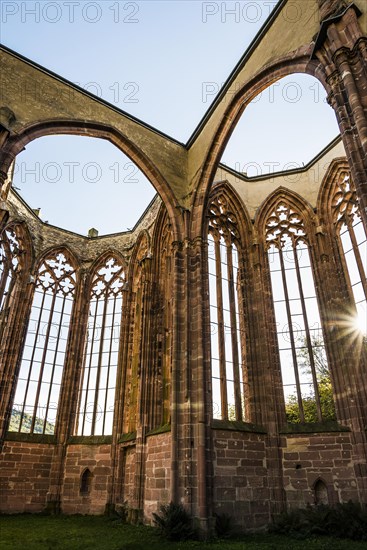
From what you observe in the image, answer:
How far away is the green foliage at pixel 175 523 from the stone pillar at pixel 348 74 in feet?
20.8

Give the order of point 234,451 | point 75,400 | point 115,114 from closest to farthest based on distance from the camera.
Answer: point 234,451 → point 115,114 → point 75,400

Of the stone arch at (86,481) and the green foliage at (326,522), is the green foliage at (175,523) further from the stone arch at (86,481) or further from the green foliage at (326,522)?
the stone arch at (86,481)

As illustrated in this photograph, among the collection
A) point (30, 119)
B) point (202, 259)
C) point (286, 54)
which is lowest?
point (202, 259)

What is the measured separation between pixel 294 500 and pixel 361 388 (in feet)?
9.96

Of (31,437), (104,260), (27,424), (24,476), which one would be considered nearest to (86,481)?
(24,476)

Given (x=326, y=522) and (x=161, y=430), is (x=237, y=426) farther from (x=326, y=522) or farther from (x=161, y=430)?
(x=326, y=522)

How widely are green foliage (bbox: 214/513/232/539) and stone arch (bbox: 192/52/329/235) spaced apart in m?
6.67

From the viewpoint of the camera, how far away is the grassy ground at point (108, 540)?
6578 millimetres

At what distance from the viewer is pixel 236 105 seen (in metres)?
10.5

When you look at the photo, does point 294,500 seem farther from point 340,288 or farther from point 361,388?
point 340,288

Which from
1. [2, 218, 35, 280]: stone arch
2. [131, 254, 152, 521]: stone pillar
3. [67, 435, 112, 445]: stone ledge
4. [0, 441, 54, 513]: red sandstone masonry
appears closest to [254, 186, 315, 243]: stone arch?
[131, 254, 152, 521]: stone pillar

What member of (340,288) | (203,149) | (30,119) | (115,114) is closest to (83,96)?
(115,114)

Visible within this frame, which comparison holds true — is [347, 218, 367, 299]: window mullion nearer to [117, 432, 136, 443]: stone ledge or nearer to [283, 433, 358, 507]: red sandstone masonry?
[283, 433, 358, 507]: red sandstone masonry

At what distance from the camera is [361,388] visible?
Answer: 9.20 meters
